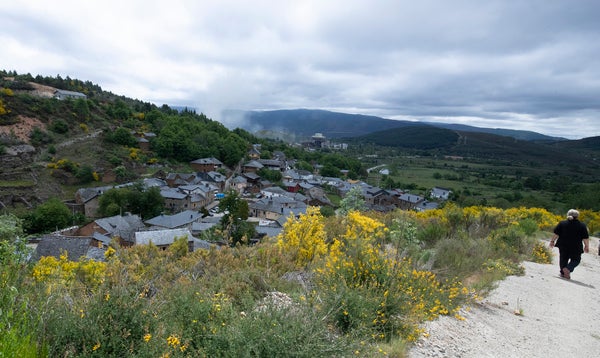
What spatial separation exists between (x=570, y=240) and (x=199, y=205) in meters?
38.7

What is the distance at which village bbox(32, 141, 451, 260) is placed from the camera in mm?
17872

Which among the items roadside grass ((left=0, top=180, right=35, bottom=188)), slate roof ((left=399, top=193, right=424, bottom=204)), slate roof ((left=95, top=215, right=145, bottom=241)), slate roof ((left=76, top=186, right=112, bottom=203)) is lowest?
slate roof ((left=399, top=193, right=424, bottom=204))

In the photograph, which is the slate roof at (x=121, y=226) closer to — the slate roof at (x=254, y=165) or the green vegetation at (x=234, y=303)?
the green vegetation at (x=234, y=303)

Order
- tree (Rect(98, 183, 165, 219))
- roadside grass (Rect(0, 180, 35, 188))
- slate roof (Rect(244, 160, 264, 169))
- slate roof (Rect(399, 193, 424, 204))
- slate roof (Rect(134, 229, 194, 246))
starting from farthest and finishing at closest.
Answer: slate roof (Rect(244, 160, 264, 169)) → slate roof (Rect(399, 193, 424, 204)) → roadside grass (Rect(0, 180, 35, 188)) → tree (Rect(98, 183, 165, 219)) → slate roof (Rect(134, 229, 194, 246))

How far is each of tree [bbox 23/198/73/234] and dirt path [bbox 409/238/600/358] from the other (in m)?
32.6

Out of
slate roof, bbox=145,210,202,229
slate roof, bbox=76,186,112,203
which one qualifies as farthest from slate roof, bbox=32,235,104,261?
slate roof, bbox=76,186,112,203

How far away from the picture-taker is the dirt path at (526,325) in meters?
3.56

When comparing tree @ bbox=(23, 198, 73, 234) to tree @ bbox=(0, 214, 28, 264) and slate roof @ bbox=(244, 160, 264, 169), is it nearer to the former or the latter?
tree @ bbox=(0, 214, 28, 264)

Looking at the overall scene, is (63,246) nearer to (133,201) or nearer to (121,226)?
(121,226)

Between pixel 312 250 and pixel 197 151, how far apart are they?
58794 mm

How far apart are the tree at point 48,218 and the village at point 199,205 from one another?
2.76 meters

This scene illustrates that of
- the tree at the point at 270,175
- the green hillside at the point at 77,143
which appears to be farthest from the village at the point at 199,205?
the green hillside at the point at 77,143

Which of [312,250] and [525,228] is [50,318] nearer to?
[312,250]

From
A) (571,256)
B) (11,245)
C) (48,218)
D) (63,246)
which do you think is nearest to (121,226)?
(48,218)
